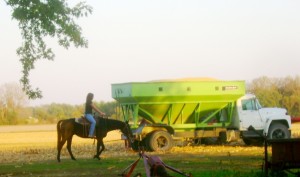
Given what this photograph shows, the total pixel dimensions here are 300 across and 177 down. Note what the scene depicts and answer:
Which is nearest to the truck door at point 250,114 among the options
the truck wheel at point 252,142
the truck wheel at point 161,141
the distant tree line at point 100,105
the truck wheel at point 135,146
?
the truck wheel at point 252,142

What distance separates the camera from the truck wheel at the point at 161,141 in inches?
1224

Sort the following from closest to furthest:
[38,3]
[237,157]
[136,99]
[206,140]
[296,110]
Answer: [38,3] < [237,157] < [136,99] < [206,140] < [296,110]

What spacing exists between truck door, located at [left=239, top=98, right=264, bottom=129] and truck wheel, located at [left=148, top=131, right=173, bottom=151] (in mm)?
3980

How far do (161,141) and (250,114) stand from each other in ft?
16.1

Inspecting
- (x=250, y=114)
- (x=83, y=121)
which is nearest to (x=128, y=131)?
(x=83, y=121)

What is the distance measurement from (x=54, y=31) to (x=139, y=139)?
9.50 metres

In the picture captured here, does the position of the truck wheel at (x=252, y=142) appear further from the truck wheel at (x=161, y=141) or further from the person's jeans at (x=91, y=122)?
the person's jeans at (x=91, y=122)

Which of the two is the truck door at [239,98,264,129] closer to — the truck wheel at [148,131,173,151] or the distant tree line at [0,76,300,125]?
the truck wheel at [148,131,173,151]

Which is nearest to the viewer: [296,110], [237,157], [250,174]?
[250,174]

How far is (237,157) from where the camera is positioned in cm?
2594

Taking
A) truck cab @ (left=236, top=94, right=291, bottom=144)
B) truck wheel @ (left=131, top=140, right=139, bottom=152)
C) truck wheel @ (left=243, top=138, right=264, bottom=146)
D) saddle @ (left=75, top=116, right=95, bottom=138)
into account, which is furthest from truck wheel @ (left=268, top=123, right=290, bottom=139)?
saddle @ (left=75, top=116, right=95, bottom=138)

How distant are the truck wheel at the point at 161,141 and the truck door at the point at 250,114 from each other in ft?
13.1

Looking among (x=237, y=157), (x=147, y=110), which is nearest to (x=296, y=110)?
(x=147, y=110)

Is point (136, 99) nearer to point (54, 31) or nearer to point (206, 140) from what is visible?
point (206, 140)
